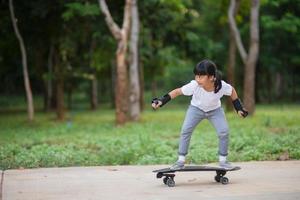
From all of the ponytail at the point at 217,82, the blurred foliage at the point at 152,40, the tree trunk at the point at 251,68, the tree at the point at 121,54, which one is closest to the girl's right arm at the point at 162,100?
the ponytail at the point at 217,82

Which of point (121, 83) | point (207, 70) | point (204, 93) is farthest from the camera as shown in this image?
point (121, 83)

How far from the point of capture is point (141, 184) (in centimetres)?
876

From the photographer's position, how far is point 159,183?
29.1 feet

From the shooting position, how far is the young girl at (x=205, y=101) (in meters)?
8.49

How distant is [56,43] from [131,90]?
17.4ft

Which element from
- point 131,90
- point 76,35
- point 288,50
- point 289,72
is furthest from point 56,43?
point 289,72

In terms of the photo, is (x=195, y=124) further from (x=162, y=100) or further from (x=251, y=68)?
(x=251, y=68)

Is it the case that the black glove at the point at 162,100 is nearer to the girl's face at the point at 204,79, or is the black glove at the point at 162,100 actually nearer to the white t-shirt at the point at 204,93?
the white t-shirt at the point at 204,93

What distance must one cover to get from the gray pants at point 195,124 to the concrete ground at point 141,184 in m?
0.50

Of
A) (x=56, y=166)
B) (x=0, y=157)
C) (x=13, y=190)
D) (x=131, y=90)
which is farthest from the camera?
(x=131, y=90)

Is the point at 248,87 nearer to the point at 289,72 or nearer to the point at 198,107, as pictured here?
the point at 198,107

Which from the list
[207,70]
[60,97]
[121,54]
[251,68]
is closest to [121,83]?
[121,54]

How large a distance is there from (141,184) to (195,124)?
1088 millimetres

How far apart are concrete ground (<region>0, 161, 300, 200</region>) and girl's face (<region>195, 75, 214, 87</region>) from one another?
1356 mm
